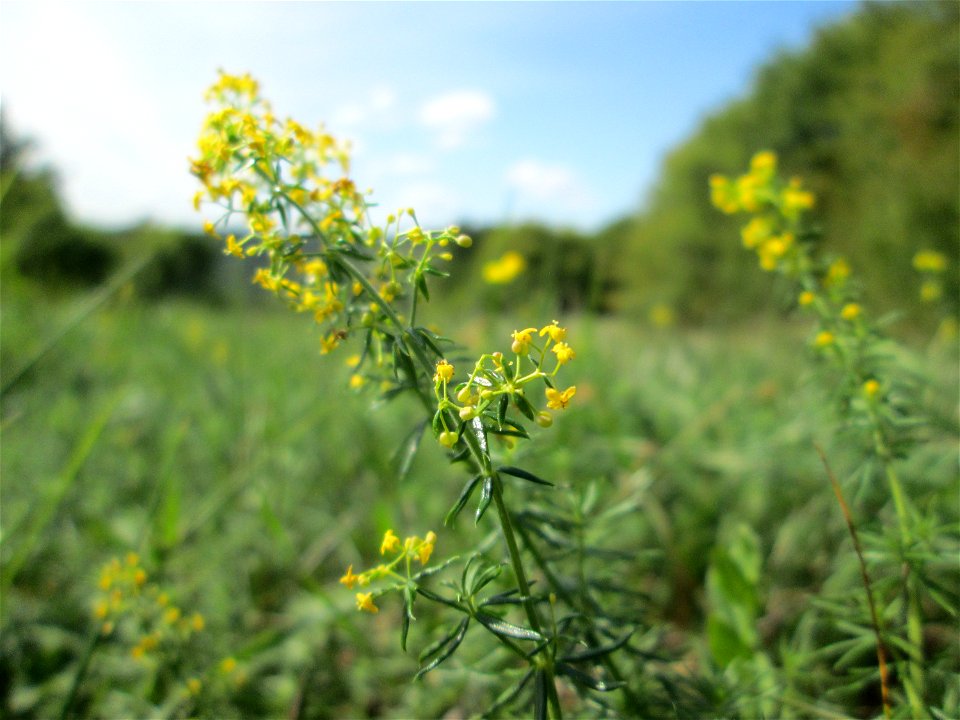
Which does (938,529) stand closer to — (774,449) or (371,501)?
(774,449)

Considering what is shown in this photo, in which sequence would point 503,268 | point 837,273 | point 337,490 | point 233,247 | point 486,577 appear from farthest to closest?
point 503,268
point 337,490
point 837,273
point 233,247
point 486,577

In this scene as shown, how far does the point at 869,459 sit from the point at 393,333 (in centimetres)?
101

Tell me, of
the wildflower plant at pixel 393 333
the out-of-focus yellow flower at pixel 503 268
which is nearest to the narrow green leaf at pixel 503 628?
the wildflower plant at pixel 393 333

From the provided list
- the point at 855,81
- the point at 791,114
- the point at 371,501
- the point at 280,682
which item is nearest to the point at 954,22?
the point at 855,81

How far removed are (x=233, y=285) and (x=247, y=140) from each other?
98.9 inches

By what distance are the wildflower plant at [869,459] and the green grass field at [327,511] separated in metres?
0.08

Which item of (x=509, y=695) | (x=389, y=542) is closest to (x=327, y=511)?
(x=509, y=695)

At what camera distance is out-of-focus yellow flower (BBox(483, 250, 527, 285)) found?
305 cm

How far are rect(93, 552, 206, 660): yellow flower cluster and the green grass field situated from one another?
52 mm

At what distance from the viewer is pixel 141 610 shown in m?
1.56

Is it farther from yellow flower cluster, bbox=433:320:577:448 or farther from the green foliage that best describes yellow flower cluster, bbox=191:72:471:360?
the green foliage

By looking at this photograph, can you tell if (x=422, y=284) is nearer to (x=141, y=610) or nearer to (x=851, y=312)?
(x=851, y=312)

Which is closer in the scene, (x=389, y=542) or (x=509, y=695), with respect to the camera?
(x=389, y=542)

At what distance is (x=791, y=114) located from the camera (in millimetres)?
17031
